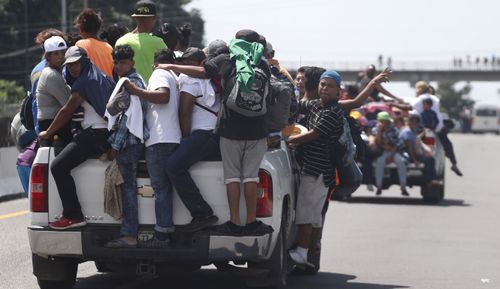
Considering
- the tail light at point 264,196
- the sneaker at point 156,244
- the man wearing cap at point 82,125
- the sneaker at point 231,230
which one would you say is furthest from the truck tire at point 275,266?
the man wearing cap at point 82,125

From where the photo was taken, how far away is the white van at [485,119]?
122 m

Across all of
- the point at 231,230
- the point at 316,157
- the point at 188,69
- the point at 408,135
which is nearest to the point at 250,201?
the point at 231,230

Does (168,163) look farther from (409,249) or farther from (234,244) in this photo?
(409,249)

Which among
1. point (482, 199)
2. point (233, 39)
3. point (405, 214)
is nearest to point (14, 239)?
point (233, 39)

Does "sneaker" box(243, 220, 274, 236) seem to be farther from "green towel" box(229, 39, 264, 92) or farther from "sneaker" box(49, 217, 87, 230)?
"sneaker" box(49, 217, 87, 230)

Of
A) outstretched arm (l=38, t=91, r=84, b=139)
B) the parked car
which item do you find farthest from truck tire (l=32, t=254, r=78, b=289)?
the parked car

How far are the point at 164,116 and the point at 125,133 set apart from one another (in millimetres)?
314

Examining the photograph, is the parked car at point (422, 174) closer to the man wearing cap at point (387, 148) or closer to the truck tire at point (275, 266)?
the man wearing cap at point (387, 148)

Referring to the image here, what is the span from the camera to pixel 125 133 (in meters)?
10.3

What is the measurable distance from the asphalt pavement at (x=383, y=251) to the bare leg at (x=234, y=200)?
1.54m

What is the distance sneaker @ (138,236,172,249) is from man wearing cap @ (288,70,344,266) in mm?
1874

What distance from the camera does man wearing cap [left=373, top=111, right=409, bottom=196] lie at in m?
23.8

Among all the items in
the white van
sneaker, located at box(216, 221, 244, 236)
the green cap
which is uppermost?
sneaker, located at box(216, 221, 244, 236)

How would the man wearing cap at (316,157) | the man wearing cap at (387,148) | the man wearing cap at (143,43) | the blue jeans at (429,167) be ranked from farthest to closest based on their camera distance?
the man wearing cap at (387,148), the blue jeans at (429,167), the man wearing cap at (143,43), the man wearing cap at (316,157)
